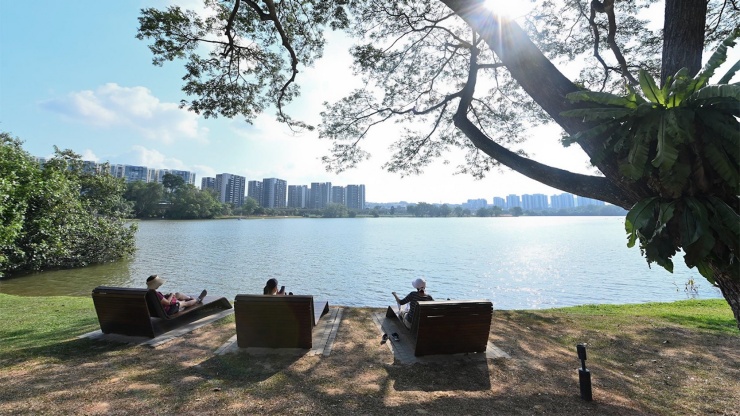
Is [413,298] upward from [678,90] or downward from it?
downward

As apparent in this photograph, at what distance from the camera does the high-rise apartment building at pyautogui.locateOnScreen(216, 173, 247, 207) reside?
6919 inches

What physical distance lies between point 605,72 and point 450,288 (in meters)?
10.7

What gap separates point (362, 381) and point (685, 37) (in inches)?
248

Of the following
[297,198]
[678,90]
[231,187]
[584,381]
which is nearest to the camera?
[678,90]

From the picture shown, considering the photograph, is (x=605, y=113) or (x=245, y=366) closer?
(x=605, y=113)

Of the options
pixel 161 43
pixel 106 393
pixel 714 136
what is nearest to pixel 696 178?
pixel 714 136

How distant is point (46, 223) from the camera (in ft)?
52.9

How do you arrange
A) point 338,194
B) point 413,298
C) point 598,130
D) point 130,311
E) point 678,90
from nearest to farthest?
1. point 678,90
2. point 598,130
3. point 130,311
4. point 413,298
5. point 338,194

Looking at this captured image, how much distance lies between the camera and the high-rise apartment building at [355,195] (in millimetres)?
188125

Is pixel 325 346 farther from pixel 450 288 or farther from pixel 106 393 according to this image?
pixel 450 288

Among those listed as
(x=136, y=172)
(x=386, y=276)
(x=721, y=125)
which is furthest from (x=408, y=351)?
(x=136, y=172)

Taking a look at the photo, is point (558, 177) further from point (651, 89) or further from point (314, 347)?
point (314, 347)

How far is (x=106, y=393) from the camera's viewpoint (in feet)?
12.2

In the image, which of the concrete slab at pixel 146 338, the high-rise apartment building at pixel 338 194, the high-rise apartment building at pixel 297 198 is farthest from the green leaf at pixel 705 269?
the high-rise apartment building at pixel 297 198
